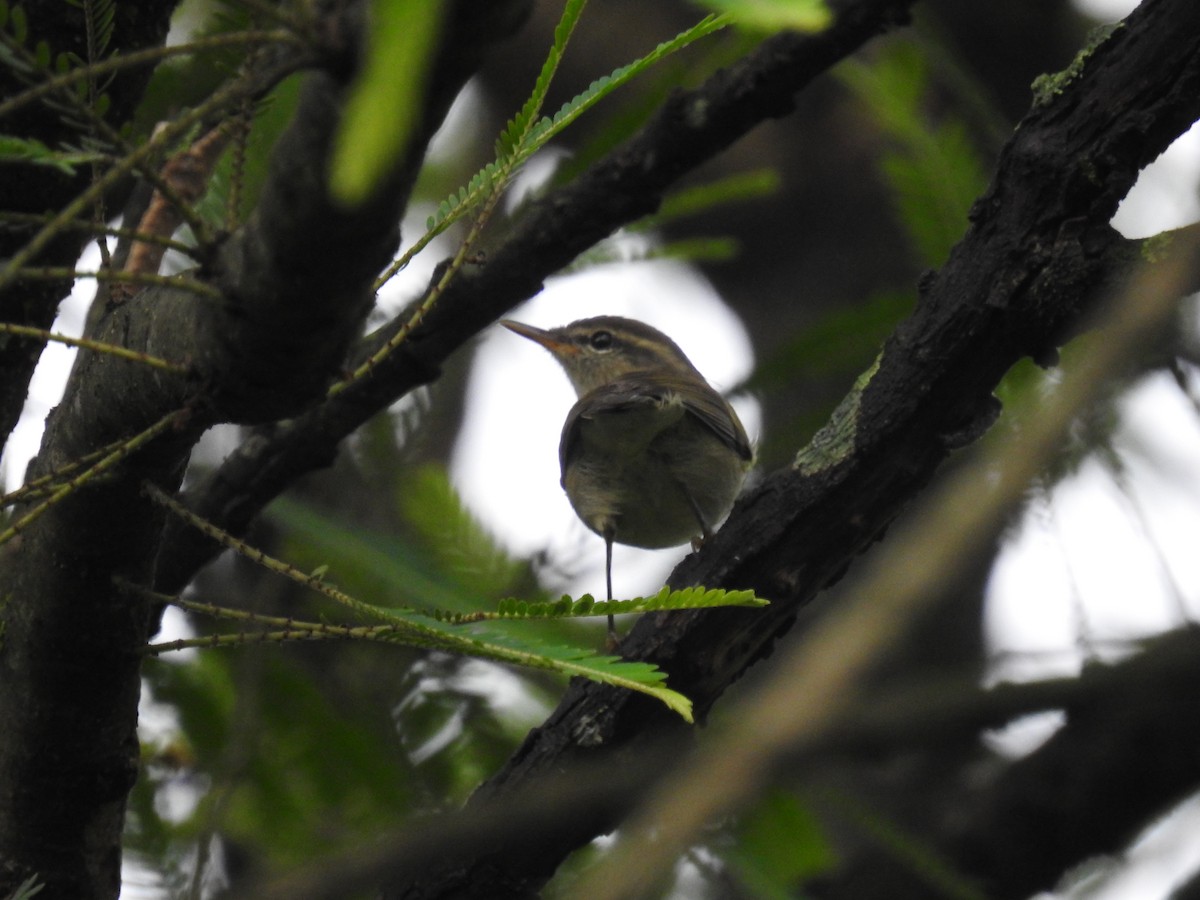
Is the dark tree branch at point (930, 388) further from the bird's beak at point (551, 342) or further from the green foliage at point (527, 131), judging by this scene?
the bird's beak at point (551, 342)

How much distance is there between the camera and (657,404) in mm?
4359

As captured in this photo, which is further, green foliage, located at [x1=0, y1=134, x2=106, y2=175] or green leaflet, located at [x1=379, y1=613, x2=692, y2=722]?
green leaflet, located at [x1=379, y1=613, x2=692, y2=722]

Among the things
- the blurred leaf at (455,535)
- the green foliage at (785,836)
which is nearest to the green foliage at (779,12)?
the green foliage at (785,836)

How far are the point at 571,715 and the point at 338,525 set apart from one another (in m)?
0.95

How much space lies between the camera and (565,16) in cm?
175

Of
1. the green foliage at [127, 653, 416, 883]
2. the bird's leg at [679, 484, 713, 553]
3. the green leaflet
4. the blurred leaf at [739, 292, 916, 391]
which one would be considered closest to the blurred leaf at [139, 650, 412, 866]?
the green foliage at [127, 653, 416, 883]

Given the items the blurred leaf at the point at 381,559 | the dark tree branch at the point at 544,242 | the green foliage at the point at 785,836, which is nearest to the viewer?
the dark tree branch at the point at 544,242

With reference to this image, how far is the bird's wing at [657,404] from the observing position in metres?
4.37

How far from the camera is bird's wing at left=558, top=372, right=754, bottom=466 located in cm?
437

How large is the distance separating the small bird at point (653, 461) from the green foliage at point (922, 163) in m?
1.09

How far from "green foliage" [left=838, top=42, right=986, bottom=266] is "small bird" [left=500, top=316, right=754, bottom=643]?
1091 millimetres

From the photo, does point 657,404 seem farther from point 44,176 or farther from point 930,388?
point 44,176

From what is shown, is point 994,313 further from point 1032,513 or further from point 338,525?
point 338,525

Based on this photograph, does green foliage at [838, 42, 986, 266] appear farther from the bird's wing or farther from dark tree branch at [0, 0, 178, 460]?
dark tree branch at [0, 0, 178, 460]
